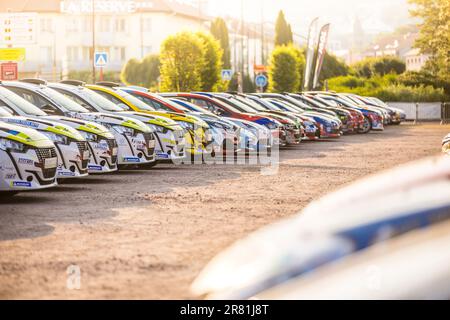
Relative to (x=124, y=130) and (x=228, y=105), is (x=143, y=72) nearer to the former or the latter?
(x=228, y=105)

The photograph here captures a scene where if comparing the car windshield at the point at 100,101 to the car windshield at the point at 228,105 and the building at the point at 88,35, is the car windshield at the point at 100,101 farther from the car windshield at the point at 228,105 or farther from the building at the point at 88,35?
Answer: the building at the point at 88,35

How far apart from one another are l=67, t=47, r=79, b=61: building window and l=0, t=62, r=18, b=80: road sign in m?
73.0

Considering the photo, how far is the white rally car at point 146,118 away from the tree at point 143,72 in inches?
2636

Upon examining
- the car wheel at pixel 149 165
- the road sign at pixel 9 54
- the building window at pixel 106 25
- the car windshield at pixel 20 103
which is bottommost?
the car wheel at pixel 149 165

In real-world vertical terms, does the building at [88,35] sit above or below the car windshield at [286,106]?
above

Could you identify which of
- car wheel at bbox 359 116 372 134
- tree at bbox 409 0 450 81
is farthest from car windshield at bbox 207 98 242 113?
tree at bbox 409 0 450 81

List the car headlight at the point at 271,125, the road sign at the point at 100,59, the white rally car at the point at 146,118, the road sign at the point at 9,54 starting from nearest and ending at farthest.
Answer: the white rally car at the point at 146,118 < the car headlight at the point at 271,125 < the road sign at the point at 9,54 < the road sign at the point at 100,59

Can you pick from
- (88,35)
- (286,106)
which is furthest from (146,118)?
(88,35)

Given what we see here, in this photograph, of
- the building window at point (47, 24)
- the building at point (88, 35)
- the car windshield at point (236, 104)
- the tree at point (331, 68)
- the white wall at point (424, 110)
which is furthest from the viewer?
the building window at point (47, 24)

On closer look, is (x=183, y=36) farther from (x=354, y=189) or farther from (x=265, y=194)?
(x=354, y=189)

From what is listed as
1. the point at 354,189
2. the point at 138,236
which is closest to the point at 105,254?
the point at 138,236

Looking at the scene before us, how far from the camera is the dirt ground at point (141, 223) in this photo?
7.03 meters

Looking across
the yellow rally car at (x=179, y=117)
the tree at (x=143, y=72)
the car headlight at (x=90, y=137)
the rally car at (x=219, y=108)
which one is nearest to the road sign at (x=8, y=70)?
the rally car at (x=219, y=108)

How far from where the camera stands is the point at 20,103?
14.9 metres
